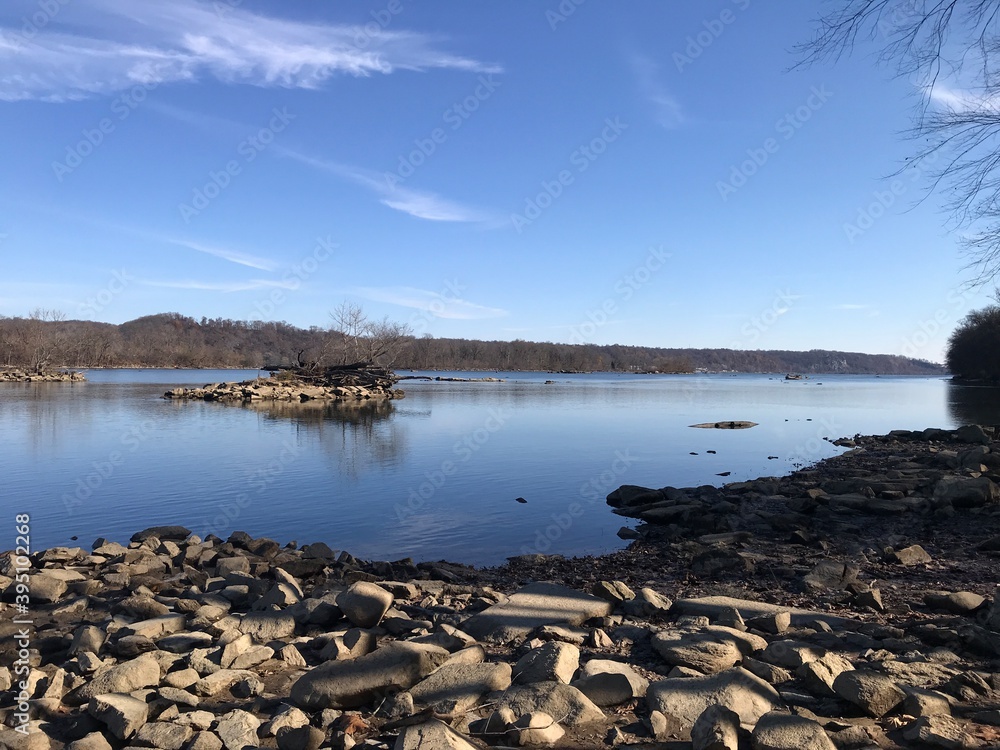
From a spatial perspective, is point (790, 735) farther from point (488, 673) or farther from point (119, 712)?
point (119, 712)

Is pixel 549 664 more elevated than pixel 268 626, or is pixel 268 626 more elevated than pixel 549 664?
pixel 549 664

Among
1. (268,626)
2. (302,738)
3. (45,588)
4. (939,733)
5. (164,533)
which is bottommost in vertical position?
(164,533)

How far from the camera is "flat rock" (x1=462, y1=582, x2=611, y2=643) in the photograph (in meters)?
5.67

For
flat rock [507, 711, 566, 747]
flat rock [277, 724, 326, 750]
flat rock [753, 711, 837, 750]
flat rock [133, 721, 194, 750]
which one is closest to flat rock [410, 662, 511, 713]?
flat rock [507, 711, 566, 747]

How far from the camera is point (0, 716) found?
14.4ft

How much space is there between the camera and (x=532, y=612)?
601cm

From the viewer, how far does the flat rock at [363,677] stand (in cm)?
439

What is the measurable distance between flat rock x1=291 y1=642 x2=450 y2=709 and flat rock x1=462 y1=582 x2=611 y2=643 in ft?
3.23

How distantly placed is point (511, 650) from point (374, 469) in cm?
1326

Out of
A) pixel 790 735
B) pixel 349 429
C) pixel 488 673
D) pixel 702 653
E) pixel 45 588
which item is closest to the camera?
pixel 790 735

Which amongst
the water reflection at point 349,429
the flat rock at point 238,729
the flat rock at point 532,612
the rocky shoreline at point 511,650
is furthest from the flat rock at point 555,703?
the water reflection at point 349,429

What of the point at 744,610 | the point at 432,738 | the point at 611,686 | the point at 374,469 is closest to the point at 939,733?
the point at 611,686

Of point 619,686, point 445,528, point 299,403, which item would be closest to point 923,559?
point 619,686

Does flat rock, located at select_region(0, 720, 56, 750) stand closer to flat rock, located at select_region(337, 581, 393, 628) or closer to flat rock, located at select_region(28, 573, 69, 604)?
flat rock, located at select_region(337, 581, 393, 628)
